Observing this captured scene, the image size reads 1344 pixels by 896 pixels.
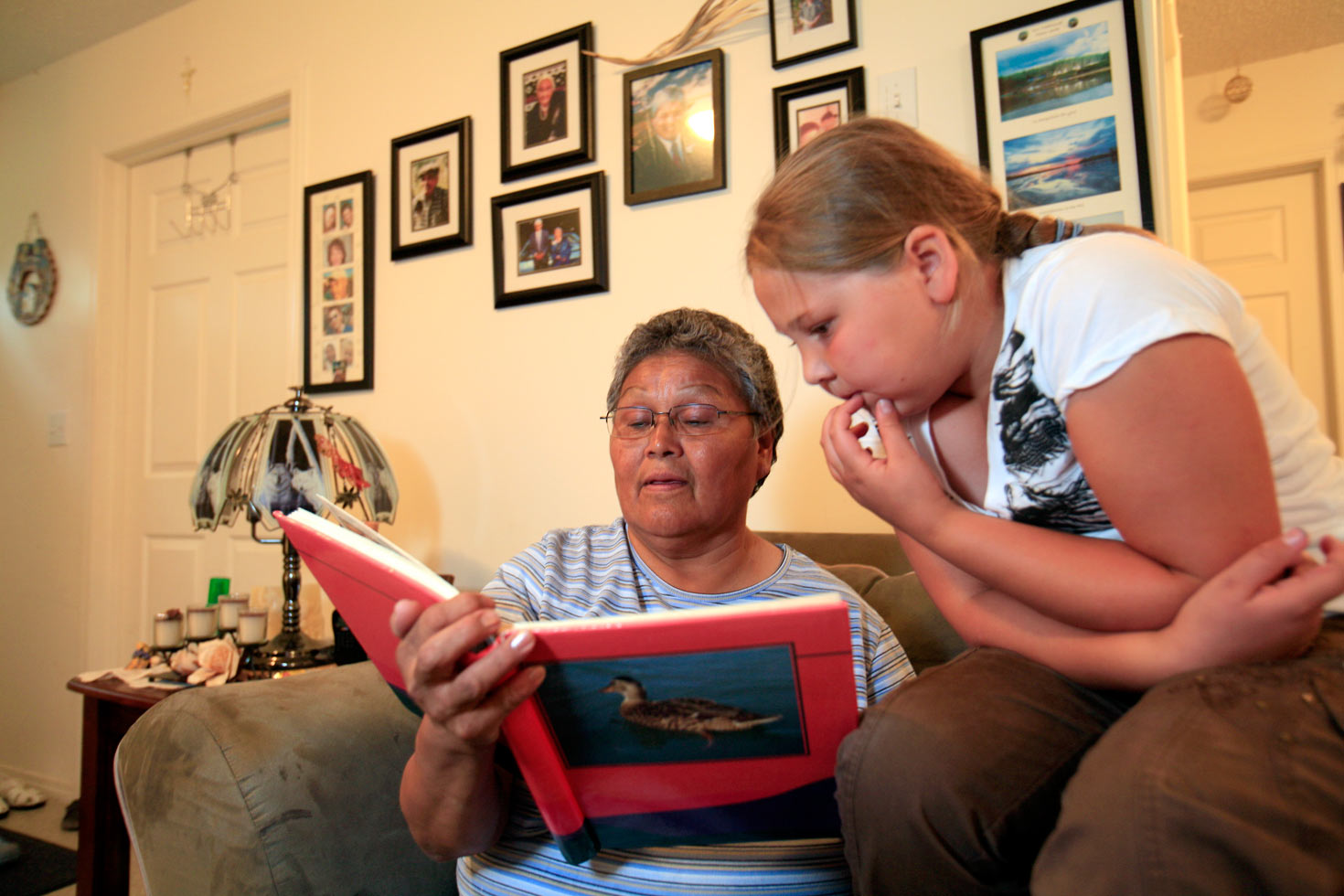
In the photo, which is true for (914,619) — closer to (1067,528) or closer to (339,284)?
(1067,528)

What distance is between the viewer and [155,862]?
878mm

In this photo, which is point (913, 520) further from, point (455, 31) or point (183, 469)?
point (183, 469)

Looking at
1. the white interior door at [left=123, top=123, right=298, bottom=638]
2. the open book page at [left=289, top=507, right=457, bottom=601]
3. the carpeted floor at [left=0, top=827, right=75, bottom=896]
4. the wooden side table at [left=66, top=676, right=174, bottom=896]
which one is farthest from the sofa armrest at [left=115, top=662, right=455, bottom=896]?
the white interior door at [left=123, top=123, right=298, bottom=638]

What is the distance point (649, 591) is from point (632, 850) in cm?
34

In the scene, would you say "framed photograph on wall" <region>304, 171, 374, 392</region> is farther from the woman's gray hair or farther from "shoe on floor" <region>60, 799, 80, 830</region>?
"shoe on floor" <region>60, 799, 80, 830</region>

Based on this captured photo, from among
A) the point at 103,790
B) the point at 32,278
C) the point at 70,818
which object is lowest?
the point at 70,818

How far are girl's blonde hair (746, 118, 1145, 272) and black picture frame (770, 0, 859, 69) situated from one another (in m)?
0.96

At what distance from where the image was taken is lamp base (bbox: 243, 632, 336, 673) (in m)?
1.67

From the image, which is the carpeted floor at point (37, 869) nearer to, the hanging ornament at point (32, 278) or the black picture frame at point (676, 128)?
the hanging ornament at point (32, 278)

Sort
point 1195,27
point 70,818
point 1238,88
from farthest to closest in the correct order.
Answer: point 1238,88 → point 1195,27 → point 70,818

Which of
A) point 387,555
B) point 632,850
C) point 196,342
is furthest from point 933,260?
point 196,342

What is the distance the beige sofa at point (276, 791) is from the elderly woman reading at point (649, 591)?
13cm

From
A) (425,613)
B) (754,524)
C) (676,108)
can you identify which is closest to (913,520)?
(425,613)

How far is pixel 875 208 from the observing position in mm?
→ 767
